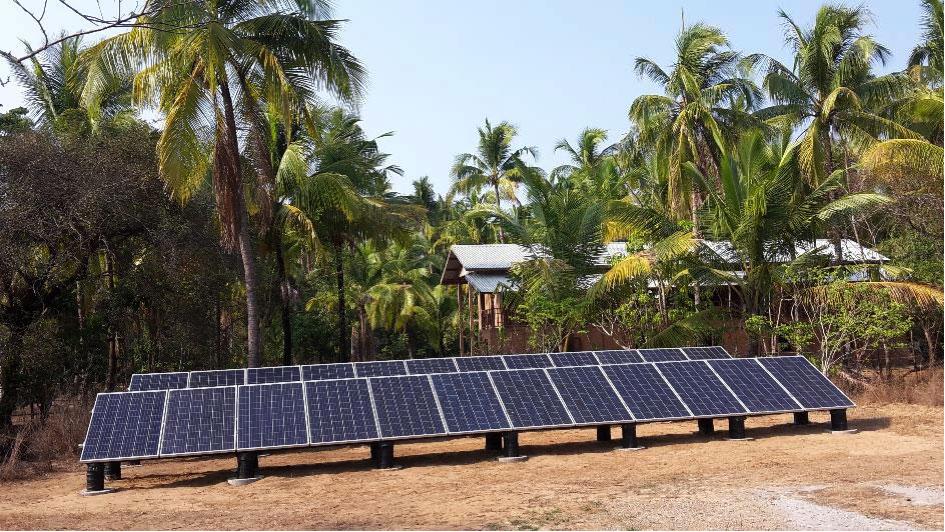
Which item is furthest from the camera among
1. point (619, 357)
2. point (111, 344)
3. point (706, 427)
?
point (111, 344)

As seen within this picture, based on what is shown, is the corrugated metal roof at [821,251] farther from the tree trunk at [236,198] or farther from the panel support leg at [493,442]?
the tree trunk at [236,198]

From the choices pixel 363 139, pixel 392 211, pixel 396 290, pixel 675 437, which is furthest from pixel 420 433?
pixel 396 290

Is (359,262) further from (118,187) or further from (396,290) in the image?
(118,187)

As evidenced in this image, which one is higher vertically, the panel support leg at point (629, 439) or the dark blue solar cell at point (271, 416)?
the dark blue solar cell at point (271, 416)

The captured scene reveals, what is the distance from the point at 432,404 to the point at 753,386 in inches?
197

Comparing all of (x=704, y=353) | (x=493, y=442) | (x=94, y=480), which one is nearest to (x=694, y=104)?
(x=704, y=353)

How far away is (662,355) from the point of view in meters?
16.2

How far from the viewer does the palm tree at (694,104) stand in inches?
990

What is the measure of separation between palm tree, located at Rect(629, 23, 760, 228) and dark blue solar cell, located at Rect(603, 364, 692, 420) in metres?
12.0

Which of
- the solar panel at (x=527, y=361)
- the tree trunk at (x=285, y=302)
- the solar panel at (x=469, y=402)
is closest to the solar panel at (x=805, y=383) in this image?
the solar panel at (x=527, y=361)

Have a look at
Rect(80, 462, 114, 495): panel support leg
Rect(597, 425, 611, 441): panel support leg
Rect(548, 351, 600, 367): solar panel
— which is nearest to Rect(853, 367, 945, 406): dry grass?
Rect(548, 351, 600, 367): solar panel

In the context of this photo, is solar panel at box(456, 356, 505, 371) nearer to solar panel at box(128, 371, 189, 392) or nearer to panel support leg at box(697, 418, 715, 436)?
panel support leg at box(697, 418, 715, 436)

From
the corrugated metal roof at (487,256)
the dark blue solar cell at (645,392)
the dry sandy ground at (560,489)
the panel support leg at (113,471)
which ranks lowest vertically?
the dry sandy ground at (560,489)

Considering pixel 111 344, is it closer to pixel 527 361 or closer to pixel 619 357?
pixel 527 361
